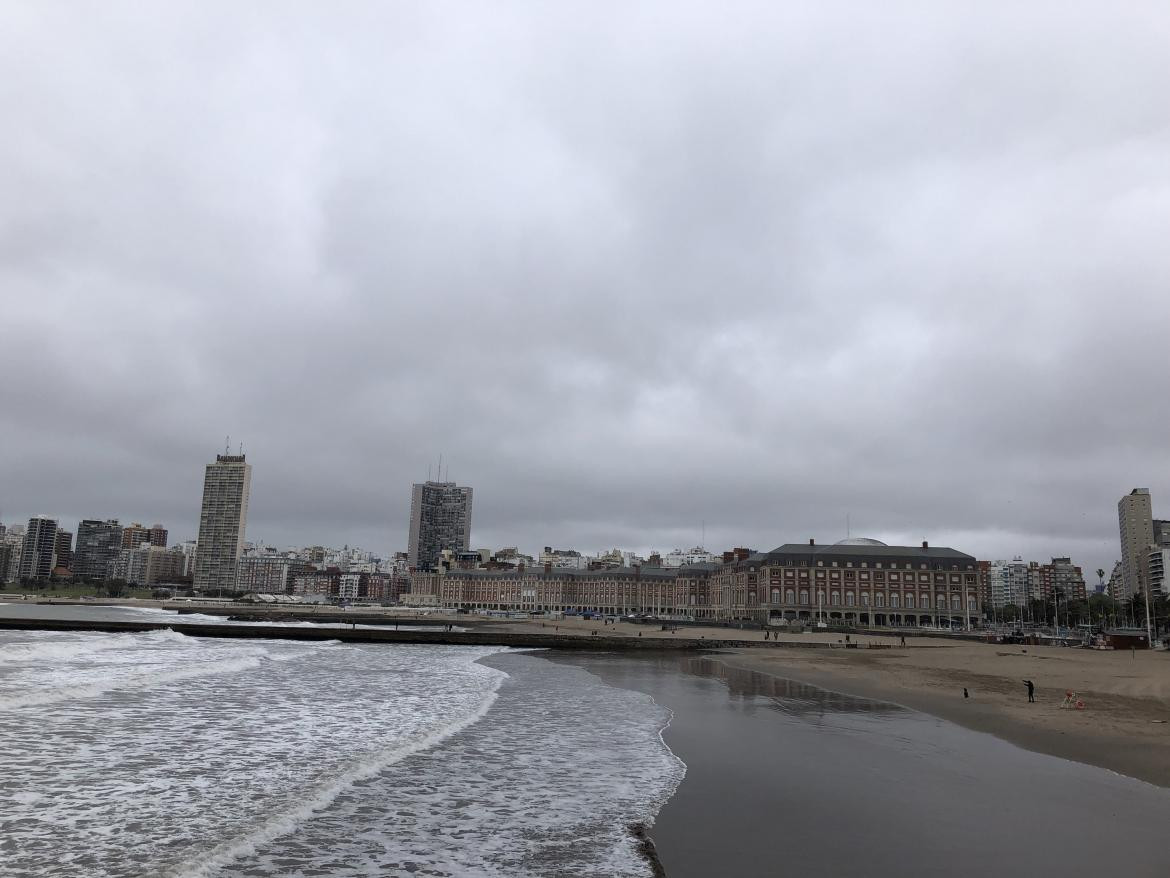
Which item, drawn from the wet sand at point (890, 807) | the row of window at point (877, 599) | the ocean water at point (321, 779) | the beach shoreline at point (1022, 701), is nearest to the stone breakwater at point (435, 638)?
the beach shoreline at point (1022, 701)

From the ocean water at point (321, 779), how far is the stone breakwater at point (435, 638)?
4458 cm

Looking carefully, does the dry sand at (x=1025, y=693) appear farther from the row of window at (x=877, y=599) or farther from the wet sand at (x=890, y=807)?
the row of window at (x=877, y=599)

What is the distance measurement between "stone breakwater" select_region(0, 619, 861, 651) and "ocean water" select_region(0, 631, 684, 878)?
4458 centimetres

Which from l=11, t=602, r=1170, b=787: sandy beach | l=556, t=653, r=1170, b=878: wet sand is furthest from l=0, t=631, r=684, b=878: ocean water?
l=11, t=602, r=1170, b=787: sandy beach

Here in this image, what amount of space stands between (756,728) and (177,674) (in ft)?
92.2

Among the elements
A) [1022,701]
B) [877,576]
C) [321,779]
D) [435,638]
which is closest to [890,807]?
[321,779]

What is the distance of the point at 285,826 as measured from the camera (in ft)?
42.9

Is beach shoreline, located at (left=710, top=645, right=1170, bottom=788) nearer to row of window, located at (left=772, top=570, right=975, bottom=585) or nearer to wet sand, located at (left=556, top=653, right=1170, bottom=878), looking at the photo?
wet sand, located at (left=556, top=653, right=1170, bottom=878)

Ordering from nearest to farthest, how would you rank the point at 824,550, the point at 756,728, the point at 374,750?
the point at 374,750
the point at 756,728
the point at 824,550

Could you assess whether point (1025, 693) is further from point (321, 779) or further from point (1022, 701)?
point (321, 779)

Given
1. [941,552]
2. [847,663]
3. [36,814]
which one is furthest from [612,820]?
[941,552]

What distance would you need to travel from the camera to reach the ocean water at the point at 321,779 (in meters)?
11.6

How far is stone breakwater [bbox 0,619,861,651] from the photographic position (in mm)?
77000

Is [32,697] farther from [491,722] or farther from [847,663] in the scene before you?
[847,663]
